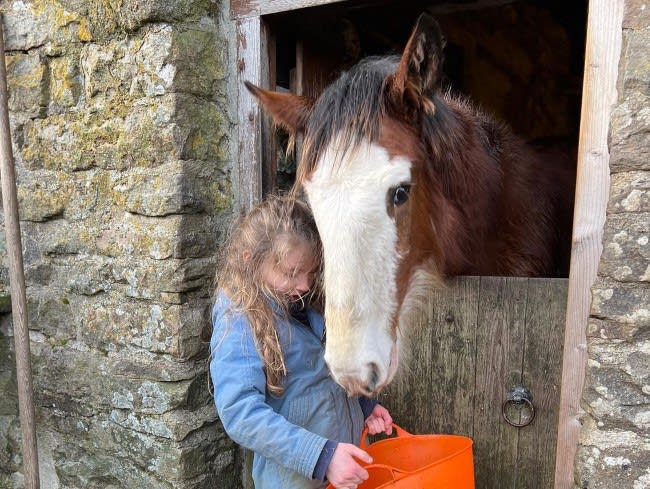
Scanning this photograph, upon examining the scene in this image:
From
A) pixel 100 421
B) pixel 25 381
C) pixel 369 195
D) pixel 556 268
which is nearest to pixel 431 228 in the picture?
pixel 369 195

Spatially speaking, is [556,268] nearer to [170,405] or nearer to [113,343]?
[170,405]

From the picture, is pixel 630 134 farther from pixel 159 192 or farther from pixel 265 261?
pixel 159 192

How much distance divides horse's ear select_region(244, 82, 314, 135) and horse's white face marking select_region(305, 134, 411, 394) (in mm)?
320

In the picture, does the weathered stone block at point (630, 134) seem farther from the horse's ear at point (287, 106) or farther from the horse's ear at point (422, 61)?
the horse's ear at point (287, 106)

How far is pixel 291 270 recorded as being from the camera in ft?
4.94

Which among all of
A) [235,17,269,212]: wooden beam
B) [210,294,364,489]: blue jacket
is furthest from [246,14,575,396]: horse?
[235,17,269,212]: wooden beam

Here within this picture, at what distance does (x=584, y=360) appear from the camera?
4.67 feet

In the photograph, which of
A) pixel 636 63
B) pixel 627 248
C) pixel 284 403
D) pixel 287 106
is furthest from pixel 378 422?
pixel 636 63

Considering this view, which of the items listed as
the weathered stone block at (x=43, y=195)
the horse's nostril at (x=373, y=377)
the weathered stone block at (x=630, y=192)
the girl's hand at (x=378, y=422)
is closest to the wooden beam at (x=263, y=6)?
the weathered stone block at (x=43, y=195)

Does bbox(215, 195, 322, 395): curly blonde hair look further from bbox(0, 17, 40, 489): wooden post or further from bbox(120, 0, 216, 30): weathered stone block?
bbox(0, 17, 40, 489): wooden post

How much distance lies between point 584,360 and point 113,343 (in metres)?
1.74

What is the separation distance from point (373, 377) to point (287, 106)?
93cm

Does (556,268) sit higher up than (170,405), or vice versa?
(556,268)

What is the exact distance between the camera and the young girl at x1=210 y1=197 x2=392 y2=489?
1365mm
